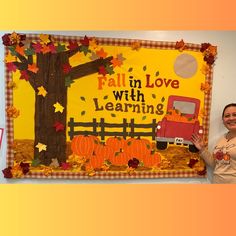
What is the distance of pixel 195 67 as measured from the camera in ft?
7.61

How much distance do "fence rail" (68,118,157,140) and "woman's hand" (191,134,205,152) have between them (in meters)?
0.30

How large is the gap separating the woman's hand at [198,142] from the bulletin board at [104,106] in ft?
0.10

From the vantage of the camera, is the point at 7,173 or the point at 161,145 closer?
the point at 7,173

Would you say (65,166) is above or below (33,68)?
below

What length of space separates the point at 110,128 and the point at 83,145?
0.74ft

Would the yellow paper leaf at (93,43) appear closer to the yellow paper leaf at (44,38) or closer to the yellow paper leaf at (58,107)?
the yellow paper leaf at (44,38)

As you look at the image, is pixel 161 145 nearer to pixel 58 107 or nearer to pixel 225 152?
pixel 225 152

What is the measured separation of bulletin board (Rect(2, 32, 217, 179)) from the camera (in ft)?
7.23

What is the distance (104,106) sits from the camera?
7.43 feet

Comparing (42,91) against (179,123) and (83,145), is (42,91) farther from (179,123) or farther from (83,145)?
(179,123)

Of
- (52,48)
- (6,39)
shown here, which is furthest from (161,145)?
(6,39)

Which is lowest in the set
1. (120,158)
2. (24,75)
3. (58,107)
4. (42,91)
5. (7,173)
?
(7,173)

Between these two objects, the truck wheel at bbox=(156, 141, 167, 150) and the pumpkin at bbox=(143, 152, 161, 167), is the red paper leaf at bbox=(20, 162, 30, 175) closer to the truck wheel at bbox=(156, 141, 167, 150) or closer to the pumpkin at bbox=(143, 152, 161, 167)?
the pumpkin at bbox=(143, 152, 161, 167)

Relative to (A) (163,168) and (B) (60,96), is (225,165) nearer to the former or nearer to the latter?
(A) (163,168)
